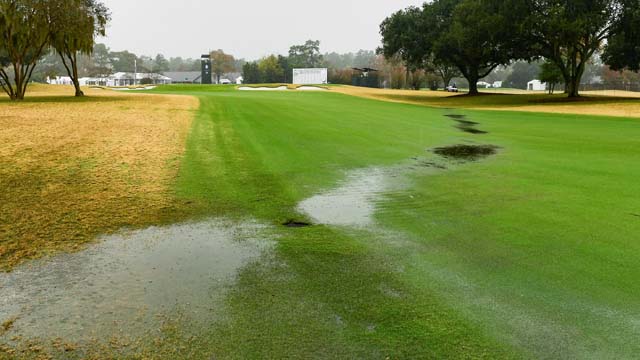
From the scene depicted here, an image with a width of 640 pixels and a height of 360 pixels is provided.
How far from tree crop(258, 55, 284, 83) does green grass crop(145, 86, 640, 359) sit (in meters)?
99.5

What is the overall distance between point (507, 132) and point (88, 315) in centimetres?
1761

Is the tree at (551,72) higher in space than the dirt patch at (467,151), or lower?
higher

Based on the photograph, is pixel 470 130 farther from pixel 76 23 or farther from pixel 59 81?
pixel 59 81

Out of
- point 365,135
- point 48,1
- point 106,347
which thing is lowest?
point 106,347

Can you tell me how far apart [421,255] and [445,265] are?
1.23ft

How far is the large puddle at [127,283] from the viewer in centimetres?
390

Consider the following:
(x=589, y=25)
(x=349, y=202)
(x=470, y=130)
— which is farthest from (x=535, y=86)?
(x=349, y=202)

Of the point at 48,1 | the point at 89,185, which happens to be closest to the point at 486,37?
the point at 48,1

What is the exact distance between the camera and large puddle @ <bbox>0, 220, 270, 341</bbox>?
390cm

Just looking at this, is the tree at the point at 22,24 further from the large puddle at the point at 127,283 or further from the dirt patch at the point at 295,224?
the dirt patch at the point at 295,224

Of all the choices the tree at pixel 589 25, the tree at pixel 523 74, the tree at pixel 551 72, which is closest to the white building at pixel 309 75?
the tree at pixel 551 72

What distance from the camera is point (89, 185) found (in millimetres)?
8594

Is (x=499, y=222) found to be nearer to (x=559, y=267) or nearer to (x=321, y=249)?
(x=559, y=267)

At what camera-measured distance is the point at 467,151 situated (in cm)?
1356
